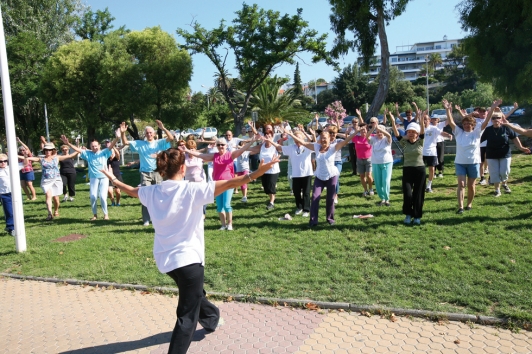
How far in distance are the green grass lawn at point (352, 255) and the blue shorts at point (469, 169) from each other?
2.49ft

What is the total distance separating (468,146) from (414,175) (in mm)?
1364

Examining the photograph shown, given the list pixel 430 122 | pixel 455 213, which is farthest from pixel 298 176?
pixel 430 122

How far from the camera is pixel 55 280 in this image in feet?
23.3

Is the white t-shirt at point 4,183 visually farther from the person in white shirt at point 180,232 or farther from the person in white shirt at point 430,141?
the person in white shirt at point 430,141

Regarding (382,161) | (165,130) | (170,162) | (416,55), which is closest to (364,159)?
(382,161)

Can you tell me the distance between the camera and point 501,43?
15.4 metres

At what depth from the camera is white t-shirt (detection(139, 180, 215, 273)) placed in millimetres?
3814

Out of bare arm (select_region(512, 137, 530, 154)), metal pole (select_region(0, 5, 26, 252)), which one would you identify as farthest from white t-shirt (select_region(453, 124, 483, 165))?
Result: metal pole (select_region(0, 5, 26, 252))

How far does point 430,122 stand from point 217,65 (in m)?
17.0

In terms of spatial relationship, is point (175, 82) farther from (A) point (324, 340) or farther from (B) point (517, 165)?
(A) point (324, 340)

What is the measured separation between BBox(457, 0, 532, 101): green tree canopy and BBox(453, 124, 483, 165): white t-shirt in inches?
317

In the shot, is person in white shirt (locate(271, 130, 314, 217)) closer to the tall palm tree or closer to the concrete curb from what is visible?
the concrete curb

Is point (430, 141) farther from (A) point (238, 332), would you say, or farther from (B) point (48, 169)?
(B) point (48, 169)

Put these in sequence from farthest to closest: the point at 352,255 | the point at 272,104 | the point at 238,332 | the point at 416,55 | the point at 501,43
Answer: the point at 416,55 → the point at 272,104 → the point at 501,43 → the point at 352,255 → the point at 238,332
